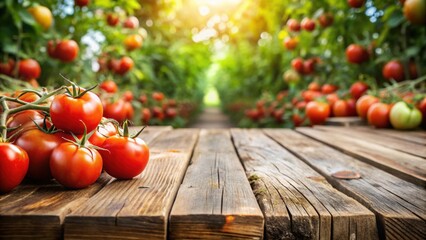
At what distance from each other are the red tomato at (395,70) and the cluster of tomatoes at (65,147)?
3216 mm

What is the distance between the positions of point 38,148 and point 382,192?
1016 millimetres

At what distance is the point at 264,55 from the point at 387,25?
394 cm

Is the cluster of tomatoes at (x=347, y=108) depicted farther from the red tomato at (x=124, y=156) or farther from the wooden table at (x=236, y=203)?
the red tomato at (x=124, y=156)

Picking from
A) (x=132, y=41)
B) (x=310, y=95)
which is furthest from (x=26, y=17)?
(x=310, y=95)

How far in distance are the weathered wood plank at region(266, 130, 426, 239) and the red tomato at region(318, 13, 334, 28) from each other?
3.25 m

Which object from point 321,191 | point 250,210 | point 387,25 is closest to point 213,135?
point 321,191

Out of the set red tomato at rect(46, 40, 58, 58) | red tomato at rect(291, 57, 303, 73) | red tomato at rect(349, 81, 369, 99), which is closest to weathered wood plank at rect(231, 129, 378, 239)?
red tomato at rect(46, 40, 58, 58)

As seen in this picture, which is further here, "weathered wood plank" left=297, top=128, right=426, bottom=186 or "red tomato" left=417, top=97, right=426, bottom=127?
"red tomato" left=417, top=97, right=426, bottom=127

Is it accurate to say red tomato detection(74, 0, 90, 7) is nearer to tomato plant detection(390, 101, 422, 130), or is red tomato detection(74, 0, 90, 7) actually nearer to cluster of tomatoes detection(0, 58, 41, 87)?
cluster of tomatoes detection(0, 58, 41, 87)

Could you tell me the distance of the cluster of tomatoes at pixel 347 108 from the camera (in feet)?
9.64

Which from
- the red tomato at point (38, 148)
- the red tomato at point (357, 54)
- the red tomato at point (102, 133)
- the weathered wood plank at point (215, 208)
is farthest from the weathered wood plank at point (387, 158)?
the red tomato at point (357, 54)

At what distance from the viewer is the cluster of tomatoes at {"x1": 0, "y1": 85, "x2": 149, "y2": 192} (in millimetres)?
1097

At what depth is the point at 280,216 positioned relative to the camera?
36.5 inches

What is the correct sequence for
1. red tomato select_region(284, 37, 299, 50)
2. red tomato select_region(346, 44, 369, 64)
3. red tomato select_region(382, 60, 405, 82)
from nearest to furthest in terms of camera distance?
1. red tomato select_region(382, 60, 405, 82)
2. red tomato select_region(346, 44, 369, 64)
3. red tomato select_region(284, 37, 299, 50)
